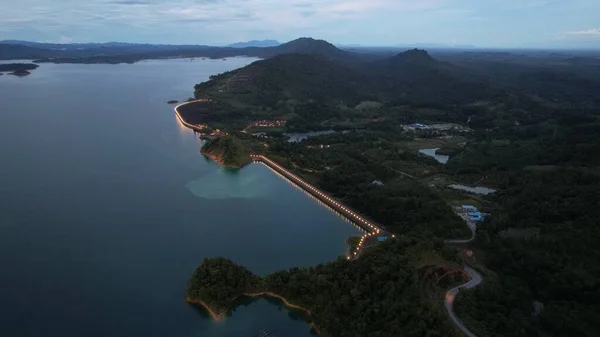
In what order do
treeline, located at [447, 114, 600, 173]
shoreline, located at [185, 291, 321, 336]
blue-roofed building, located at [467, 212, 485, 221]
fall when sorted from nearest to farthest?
shoreline, located at [185, 291, 321, 336]
blue-roofed building, located at [467, 212, 485, 221]
treeline, located at [447, 114, 600, 173]

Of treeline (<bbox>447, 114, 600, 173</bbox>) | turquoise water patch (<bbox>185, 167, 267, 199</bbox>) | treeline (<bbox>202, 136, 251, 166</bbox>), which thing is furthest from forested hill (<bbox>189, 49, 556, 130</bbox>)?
turquoise water patch (<bbox>185, 167, 267, 199</bbox>)

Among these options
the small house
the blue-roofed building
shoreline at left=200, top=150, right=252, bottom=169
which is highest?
the blue-roofed building

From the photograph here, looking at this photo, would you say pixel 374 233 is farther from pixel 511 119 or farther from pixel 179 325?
pixel 511 119

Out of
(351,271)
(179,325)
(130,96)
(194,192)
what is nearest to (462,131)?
(194,192)

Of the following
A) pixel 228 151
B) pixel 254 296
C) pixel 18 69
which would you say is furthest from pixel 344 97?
pixel 18 69

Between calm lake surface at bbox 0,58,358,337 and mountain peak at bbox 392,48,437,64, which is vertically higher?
mountain peak at bbox 392,48,437,64

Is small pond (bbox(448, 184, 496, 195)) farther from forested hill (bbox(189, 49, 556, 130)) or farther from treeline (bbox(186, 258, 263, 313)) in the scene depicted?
forested hill (bbox(189, 49, 556, 130))

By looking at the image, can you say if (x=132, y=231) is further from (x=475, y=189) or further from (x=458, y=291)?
(x=475, y=189)
